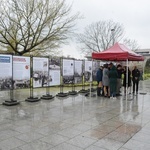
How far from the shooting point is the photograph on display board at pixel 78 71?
1209 centimetres

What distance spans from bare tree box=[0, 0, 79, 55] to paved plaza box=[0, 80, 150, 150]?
7758mm

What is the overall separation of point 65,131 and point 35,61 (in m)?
4.76

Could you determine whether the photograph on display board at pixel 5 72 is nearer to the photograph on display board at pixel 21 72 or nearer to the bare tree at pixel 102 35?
the photograph on display board at pixel 21 72

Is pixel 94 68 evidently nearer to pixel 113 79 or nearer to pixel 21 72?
pixel 113 79

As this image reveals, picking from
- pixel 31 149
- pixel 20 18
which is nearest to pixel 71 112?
pixel 31 149

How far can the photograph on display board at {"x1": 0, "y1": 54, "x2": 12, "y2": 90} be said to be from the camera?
8.24 m

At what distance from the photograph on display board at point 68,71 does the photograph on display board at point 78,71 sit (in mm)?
310

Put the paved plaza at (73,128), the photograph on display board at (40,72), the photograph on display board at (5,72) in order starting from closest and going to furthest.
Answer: the paved plaza at (73,128) → the photograph on display board at (5,72) → the photograph on display board at (40,72)

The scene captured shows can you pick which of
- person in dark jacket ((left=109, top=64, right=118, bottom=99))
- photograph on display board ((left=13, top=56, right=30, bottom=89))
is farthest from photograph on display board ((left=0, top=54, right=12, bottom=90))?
person in dark jacket ((left=109, top=64, right=118, bottom=99))

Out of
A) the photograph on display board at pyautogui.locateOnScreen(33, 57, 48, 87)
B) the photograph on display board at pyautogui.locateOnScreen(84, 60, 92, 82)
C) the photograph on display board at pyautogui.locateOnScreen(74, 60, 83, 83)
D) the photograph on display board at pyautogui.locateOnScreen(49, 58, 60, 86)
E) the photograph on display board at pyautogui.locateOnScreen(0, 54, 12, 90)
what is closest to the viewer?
the photograph on display board at pyautogui.locateOnScreen(0, 54, 12, 90)

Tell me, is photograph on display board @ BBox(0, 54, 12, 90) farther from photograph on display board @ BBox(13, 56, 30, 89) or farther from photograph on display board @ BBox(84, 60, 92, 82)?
photograph on display board @ BBox(84, 60, 92, 82)

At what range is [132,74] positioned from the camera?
13.0 meters

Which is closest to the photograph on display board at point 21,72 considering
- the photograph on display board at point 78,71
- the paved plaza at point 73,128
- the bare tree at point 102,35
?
the paved plaza at point 73,128

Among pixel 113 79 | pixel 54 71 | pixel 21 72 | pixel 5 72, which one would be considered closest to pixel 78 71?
pixel 54 71
